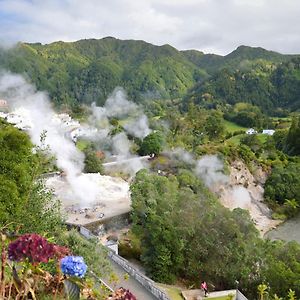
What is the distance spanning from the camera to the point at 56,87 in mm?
105062

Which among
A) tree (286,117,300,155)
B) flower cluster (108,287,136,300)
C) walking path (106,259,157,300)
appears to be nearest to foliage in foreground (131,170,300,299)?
walking path (106,259,157,300)

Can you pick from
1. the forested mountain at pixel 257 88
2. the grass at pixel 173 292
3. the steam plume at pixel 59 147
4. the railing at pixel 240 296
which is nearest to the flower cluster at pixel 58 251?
the railing at pixel 240 296

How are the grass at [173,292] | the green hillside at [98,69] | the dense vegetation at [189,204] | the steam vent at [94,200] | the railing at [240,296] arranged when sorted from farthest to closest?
the green hillside at [98,69]
the steam vent at [94,200]
the grass at [173,292]
the dense vegetation at [189,204]
the railing at [240,296]

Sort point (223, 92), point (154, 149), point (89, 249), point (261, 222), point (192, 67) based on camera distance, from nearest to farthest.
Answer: point (89, 249) → point (261, 222) → point (154, 149) → point (223, 92) → point (192, 67)

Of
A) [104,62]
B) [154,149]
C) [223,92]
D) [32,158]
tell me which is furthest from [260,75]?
[32,158]

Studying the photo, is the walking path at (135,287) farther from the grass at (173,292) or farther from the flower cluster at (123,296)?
the flower cluster at (123,296)

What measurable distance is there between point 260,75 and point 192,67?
53.9m

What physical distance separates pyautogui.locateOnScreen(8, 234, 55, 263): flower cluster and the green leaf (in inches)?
21.3

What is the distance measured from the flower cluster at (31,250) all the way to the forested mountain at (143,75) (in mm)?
83325

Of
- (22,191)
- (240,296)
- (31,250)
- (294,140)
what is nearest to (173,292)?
(240,296)

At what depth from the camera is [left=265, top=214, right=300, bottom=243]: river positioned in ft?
86.6

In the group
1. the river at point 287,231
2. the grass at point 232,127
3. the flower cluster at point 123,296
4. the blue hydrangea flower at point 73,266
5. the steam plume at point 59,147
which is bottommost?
the river at point 287,231

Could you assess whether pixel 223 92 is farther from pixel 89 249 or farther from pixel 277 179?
pixel 89 249

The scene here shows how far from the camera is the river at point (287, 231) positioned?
26406mm
